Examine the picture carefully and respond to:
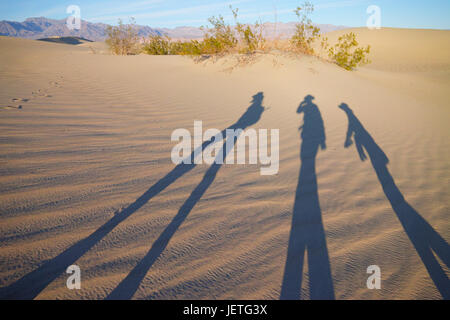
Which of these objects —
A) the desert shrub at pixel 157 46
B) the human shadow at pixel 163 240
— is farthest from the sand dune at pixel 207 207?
the desert shrub at pixel 157 46

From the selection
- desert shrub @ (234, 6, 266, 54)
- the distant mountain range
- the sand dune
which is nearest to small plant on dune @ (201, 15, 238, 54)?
desert shrub @ (234, 6, 266, 54)

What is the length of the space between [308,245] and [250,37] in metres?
8.37

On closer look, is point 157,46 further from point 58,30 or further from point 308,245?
point 58,30

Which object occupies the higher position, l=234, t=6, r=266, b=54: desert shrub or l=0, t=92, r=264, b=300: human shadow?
l=234, t=6, r=266, b=54: desert shrub

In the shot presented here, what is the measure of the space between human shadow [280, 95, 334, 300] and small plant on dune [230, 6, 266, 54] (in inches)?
266

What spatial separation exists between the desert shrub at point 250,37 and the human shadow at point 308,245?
675 cm

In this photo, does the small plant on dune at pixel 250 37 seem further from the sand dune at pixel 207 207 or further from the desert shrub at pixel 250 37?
the sand dune at pixel 207 207

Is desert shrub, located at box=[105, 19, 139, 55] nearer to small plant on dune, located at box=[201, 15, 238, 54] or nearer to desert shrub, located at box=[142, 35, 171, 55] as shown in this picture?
desert shrub, located at box=[142, 35, 171, 55]

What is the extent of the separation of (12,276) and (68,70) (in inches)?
346

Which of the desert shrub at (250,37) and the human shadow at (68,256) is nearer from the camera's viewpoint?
the human shadow at (68,256)

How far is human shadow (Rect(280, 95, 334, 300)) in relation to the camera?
1451mm

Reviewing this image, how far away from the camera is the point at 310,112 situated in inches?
207

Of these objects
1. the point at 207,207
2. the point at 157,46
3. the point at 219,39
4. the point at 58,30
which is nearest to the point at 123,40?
the point at 157,46

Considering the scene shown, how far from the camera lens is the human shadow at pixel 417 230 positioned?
161cm
